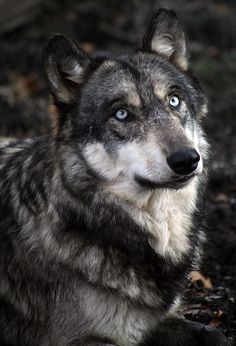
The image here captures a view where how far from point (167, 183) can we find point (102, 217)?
54cm

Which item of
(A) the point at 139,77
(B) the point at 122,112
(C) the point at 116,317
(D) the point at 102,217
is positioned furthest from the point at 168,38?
(C) the point at 116,317

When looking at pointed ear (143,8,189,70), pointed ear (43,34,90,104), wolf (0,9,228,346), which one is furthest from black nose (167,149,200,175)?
pointed ear (143,8,189,70)

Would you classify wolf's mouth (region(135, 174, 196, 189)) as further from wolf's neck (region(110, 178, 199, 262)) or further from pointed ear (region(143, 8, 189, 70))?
pointed ear (region(143, 8, 189, 70))

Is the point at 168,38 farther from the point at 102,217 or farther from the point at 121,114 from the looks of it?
the point at 102,217

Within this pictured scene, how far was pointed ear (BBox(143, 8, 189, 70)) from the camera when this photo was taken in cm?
488

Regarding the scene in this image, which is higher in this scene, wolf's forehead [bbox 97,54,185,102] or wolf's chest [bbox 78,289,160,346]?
wolf's forehead [bbox 97,54,185,102]

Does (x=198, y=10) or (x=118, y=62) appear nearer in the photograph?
(x=118, y=62)

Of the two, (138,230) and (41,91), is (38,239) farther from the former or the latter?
(41,91)

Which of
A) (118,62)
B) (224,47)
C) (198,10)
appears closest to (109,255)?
(118,62)

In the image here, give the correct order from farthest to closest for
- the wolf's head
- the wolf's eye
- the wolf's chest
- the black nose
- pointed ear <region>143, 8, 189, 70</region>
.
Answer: pointed ear <region>143, 8, 189, 70</region> → the wolf's eye → the wolf's chest → the wolf's head → the black nose

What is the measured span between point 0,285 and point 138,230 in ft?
3.50

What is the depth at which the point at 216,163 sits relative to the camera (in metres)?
8.14

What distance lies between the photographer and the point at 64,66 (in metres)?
4.57

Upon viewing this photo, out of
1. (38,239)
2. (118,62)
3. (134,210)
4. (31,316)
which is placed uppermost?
(118,62)
